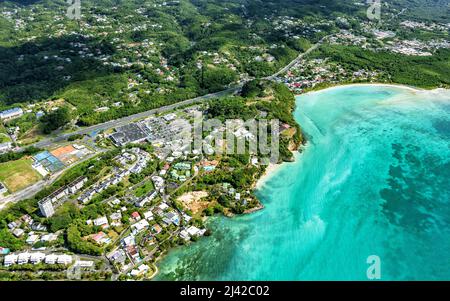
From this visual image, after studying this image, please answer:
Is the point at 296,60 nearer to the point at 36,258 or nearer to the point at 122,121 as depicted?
the point at 122,121

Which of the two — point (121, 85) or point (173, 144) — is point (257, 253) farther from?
point (121, 85)

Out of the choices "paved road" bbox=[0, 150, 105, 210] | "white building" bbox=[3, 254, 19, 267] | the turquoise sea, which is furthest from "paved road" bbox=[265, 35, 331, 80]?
"white building" bbox=[3, 254, 19, 267]

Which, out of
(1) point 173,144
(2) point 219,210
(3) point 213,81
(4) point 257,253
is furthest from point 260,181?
(3) point 213,81

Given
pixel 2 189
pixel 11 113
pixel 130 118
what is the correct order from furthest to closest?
pixel 130 118 < pixel 11 113 < pixel 2 189

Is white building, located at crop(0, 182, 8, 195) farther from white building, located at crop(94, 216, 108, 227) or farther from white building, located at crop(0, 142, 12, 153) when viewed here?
white building, located at crop(94, 216, 108, 227)

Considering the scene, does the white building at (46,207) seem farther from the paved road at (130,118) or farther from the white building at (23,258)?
the paved road at (130,118)

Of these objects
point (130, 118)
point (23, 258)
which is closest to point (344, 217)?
point (23, 258)
